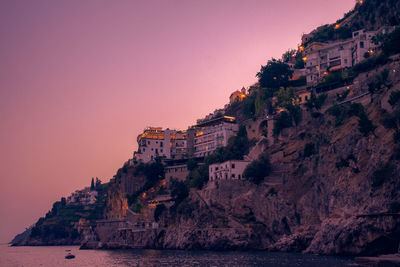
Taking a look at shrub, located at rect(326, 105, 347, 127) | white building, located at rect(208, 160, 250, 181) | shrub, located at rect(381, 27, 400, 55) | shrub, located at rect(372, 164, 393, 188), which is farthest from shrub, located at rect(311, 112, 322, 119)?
shrub, located at rect(372, 164, 393, 188)

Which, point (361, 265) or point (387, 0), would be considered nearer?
point (361, 265)

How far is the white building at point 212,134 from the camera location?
422 feet

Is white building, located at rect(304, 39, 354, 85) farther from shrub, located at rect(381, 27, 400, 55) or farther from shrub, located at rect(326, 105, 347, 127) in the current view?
shrub, located at rect(326, 105, 347, 127)

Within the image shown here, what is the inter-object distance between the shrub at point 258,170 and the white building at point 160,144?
4447 cm

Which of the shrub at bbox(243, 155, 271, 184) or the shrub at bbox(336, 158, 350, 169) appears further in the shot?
the shrub at bbox(243, 155, 271, 184)

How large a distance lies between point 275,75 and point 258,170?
33.1 m

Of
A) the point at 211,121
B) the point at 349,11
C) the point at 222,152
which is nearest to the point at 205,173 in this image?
the point at 222,152

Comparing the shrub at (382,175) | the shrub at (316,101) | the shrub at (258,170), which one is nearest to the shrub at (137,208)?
the shrub at (258,170)

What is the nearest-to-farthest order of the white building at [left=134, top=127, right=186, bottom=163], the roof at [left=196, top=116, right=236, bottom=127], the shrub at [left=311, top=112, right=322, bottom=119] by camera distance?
the shrub at [left=311, top=112, right=322, bottom=119], the roof at [left=196, top=116, right=236, bottom=127], the white building at [left=134, top=127, right=186, bottom=163]

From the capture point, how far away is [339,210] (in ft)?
258

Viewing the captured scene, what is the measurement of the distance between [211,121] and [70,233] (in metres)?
93.4

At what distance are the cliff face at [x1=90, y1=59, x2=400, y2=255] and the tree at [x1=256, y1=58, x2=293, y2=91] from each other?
1101cm

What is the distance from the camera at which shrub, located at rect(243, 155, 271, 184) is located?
98.0 m

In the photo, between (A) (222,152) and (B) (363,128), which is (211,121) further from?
(B) (363,128)
